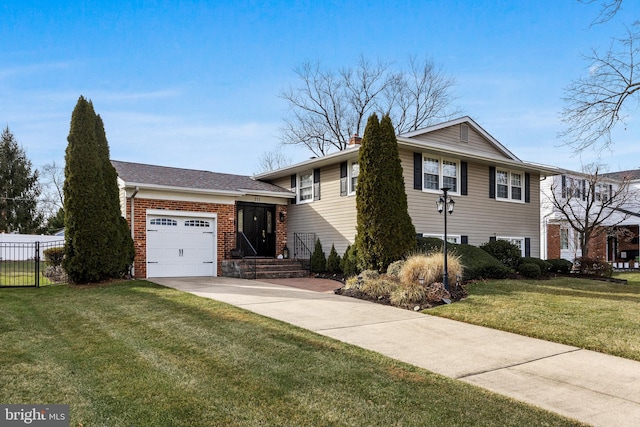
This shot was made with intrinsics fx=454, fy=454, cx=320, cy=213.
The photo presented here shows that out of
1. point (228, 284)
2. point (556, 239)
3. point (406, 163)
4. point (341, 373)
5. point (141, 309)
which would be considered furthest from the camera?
point (556, 239)

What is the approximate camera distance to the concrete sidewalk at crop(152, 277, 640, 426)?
4090 mm

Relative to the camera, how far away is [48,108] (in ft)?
54.9

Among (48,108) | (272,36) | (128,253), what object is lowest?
(128,253)

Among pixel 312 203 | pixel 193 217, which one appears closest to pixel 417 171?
pixel 312 203

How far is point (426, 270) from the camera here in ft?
33.3

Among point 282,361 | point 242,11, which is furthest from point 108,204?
point 282,361

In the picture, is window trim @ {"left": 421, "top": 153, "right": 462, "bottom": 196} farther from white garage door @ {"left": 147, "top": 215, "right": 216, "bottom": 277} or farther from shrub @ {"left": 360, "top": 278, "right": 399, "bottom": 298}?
white garage door @ {"left": 147, "top": 215, "right": 216, "bottom": 277}

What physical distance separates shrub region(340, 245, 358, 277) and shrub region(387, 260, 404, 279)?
1.96 metres

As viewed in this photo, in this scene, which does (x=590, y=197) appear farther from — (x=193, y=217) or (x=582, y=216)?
(x=193, y=217)

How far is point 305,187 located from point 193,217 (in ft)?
14.4

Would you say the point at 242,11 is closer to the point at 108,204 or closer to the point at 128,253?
the point at 108,204

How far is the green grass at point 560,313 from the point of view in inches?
250

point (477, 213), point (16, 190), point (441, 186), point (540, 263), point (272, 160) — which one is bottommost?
point (540, 263)

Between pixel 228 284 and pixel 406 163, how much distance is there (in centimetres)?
661
